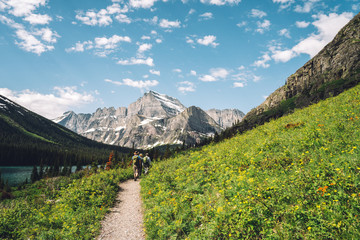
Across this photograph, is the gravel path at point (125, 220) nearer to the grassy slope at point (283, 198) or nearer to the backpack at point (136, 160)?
the grassy slope at point (283, 198)

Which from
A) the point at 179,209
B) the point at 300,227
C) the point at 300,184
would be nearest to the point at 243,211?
the point at 300,227

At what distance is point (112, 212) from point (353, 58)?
249 meters

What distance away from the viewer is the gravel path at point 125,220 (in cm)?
938

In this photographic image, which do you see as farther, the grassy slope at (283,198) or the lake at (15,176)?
the lake at (15,176)

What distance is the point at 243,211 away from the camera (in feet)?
18.9

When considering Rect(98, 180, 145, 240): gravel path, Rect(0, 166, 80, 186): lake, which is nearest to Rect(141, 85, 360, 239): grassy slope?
Rect(98, 180, 145, 240): gravel path

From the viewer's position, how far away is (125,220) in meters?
11.3

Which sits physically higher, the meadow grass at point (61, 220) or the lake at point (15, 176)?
the meadow grass at point (61, 220)

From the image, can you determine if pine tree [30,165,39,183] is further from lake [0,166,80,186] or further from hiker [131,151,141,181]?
hiker [131,151,141,181]

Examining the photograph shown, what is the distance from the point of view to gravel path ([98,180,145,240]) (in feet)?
30.8

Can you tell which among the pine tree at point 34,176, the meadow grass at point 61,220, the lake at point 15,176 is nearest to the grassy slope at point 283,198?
the meadow grass at point 61,220

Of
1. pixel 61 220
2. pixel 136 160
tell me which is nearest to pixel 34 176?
pixel 136 160

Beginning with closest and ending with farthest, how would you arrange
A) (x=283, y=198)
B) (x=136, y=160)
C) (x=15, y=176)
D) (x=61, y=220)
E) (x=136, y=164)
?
(x=283, y=198)
(x=61, y=220)
(x=136, y=160)
(x=136, y=164)
(x=15, y=176)

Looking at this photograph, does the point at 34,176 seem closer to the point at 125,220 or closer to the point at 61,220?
the point at 61,220
